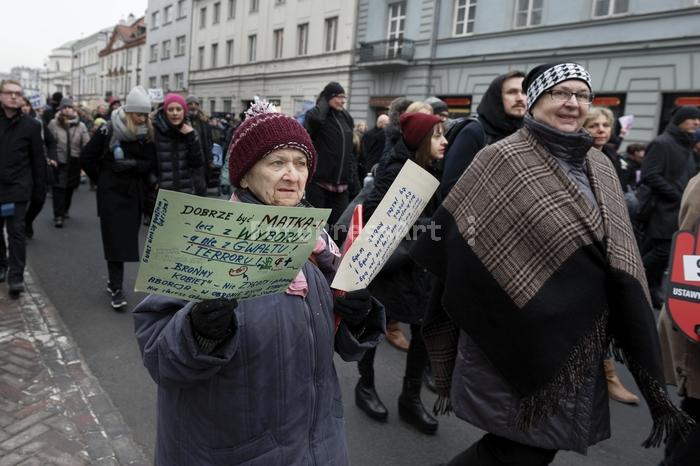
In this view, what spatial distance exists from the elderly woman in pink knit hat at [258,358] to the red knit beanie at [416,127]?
5.31 feet

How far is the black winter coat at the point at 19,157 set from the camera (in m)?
Answer: 5.28

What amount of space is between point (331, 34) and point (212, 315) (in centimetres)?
2846

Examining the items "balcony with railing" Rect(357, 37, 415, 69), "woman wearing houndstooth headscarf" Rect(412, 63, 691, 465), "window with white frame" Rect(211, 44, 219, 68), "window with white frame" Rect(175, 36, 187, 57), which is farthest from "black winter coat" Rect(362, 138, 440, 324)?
"window with white frame" Rect(175, 36, 187, 57)

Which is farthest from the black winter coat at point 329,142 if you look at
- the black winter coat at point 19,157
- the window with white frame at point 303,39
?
the window with white frame at point 303,39

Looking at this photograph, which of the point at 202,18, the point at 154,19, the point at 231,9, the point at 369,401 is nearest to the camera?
the point at 369,401

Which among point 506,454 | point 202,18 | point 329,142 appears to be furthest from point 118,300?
point 202,18

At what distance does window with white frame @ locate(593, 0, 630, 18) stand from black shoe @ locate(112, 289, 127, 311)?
50.8 ft

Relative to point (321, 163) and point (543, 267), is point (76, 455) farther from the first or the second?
point (321, 163)

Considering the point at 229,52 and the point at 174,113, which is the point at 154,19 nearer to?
the point at 229,52

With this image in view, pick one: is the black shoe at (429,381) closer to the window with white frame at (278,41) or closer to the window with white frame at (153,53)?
the window with white frame at (278,41)

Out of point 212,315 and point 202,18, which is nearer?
point 212,315

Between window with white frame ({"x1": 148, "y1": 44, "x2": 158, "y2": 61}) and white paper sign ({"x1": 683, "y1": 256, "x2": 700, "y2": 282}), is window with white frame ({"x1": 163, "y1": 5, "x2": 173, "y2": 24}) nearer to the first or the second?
window with white frame ({"x1": 148, "y1": 44, "x2": 158, "y2": 61})

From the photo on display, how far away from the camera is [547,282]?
2.16m

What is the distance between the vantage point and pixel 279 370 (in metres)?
1.63
